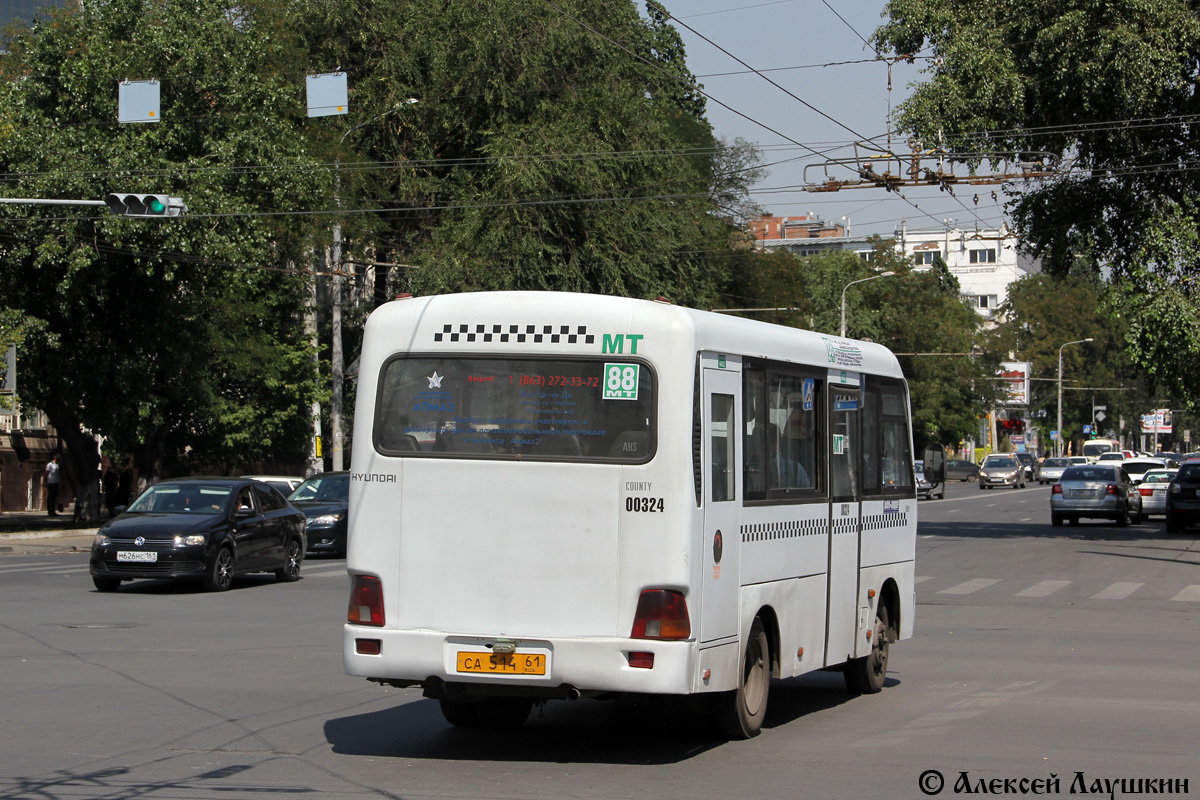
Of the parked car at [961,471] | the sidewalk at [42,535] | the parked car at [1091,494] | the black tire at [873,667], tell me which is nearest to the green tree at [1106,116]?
the parked car at [1091,494]

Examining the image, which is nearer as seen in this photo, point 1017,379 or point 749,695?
point 749,695

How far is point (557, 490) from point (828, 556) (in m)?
2.78

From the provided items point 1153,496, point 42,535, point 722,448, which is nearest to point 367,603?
point 722,448

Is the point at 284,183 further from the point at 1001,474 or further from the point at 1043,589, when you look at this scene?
the point at 1001,474

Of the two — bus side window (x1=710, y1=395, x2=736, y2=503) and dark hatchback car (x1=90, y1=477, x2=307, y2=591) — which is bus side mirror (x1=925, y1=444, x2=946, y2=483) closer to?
bus side window (x1=710, y1=395, x2=736, y2=503)

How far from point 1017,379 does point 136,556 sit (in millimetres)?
92275

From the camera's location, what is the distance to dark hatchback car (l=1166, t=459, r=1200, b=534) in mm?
34438

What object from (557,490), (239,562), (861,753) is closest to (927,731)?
(861,753)

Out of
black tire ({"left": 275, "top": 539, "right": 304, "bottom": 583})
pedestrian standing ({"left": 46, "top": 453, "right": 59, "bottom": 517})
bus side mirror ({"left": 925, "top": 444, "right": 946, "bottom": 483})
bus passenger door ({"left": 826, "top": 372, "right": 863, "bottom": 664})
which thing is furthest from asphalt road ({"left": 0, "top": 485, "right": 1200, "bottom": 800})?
pedestrian standing ({"left": 46, "top": 453, "right": 59, "bottom": 517})

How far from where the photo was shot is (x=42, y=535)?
110 ft

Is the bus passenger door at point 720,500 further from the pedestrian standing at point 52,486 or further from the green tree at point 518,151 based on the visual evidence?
the pedestrian standing at point 52,486

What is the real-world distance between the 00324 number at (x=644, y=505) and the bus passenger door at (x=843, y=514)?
2.63m

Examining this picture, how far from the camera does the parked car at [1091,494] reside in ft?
126

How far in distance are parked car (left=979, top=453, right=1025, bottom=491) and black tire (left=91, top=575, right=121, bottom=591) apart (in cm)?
6320
